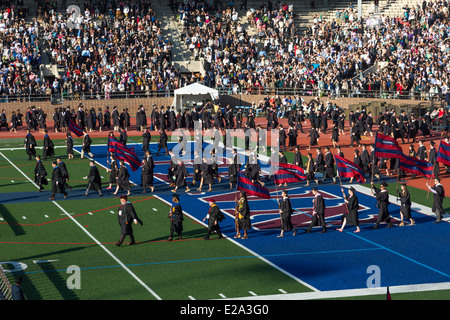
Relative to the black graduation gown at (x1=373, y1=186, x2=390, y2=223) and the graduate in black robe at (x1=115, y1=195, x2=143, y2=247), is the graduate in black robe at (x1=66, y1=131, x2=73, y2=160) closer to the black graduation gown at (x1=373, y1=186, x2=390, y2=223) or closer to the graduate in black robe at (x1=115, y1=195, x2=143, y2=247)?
the graduate in black robe at (x1=115, y1=195, x2=143, y2=247)

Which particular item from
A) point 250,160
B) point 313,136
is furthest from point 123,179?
point 313,136

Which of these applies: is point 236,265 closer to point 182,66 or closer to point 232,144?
point 232,144

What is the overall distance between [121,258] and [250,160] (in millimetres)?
11315

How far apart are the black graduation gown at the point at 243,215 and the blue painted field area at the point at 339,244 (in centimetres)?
46

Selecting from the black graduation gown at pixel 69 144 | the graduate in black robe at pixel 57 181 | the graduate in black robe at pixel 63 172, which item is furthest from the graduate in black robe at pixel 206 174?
the black graduation gown at pixel 69 144

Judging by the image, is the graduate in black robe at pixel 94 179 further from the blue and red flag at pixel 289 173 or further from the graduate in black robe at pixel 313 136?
the graduate in black robe at pixel 313 136

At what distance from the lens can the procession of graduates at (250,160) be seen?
79.2 feet

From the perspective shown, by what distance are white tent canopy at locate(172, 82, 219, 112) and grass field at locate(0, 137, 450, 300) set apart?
21.6 m

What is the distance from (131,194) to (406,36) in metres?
31.7

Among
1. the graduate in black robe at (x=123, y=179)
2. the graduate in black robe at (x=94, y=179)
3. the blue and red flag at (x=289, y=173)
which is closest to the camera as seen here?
the blue and red flag at (x=289, y=173)

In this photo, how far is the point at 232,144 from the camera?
39188mm

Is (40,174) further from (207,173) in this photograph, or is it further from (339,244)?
(339,244)

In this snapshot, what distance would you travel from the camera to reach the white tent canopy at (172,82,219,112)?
50.6 meters

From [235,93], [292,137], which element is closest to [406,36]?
[235,93]
